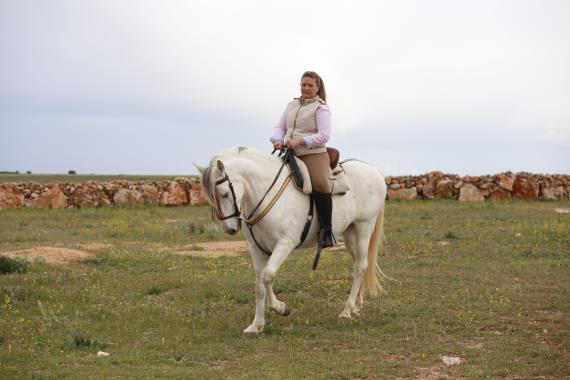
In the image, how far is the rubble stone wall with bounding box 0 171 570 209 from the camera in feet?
89.8

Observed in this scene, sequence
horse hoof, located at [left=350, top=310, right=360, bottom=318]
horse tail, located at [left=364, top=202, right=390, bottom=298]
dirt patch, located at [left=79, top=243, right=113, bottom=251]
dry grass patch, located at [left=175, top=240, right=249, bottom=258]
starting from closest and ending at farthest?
1. horse hoof, located at [left=350, top=310, right=360, bottom=318]
2. horse tail, located at [left=364, top=202, right=390, bottom=298]
3. dry grass patch, located at [left=175, top=240, right=249, bottom=258]
4. dirt patch, located at [left=79, top=243, right=113, bottom=251]

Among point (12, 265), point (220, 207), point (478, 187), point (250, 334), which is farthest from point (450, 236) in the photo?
point (478, 187)

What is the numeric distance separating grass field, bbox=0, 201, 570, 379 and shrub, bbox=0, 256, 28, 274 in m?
0.17

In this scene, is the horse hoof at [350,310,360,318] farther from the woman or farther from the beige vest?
the beige vest

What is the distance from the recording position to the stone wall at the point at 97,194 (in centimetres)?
2703

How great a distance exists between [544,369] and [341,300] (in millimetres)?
4162

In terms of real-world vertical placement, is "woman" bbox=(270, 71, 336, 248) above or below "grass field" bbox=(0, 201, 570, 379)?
above

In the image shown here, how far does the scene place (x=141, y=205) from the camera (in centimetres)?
2792

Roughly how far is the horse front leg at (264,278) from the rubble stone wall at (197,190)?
20.0 meters

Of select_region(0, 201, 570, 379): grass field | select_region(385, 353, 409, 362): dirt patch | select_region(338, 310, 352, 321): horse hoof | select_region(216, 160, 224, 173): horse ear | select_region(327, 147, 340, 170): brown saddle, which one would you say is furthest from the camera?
select_region(338, 310, 352, 321): horse hoof

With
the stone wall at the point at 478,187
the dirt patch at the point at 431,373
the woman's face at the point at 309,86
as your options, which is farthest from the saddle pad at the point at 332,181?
the stone wall at the point at 478,187

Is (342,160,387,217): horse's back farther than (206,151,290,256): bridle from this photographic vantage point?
Yes

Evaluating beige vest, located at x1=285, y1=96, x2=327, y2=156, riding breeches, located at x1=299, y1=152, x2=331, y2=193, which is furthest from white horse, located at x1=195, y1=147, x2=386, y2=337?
beige vest, located at x1=285, y1=96, x2=327, y2=156

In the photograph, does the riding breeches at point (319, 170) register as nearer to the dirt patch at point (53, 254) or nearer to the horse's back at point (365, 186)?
the horse's back at point (365, 186)
